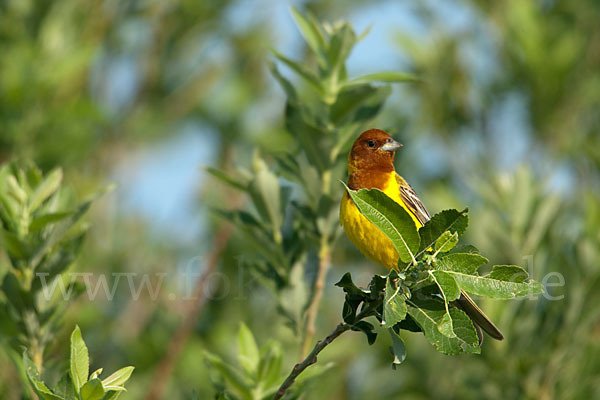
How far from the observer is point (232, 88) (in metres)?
6.66

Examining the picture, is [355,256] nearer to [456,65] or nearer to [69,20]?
[456,65]

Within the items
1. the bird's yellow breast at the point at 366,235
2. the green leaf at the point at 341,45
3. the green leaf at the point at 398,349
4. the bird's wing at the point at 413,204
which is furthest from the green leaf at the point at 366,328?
the bird's wing at the point at 413,204

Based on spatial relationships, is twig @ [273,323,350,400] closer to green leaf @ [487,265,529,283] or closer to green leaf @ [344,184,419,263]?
green leaf @ [344,184,419,263]

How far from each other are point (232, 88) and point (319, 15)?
1.01 m

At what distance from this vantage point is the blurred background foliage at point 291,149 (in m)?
4.70

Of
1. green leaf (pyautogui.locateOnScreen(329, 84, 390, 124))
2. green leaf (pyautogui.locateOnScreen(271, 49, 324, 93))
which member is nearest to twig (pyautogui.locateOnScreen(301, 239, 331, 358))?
green leaf (pyautogui.locateOnScreen(329, 84, 390, 124))

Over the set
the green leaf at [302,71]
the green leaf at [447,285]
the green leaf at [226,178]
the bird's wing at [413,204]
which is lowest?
the green leaf at [447,285]

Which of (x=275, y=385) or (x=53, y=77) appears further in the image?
(x=53, y=77)

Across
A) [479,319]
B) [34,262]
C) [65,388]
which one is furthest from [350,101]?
[65,388]

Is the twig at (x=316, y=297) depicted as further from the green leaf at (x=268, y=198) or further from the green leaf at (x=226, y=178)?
the green leaf at (x=226, y=178)

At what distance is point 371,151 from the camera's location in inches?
167

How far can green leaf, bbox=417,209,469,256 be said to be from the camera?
2223mm

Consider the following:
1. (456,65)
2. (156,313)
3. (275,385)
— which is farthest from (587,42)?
(275,385)

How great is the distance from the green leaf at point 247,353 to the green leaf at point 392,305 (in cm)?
116
